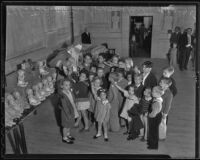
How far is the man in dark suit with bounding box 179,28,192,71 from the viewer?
1.82m

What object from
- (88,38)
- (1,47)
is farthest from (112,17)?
(1,47)

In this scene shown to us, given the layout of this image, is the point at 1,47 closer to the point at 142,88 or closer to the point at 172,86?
the point at 142,88

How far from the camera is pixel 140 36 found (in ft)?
6.08

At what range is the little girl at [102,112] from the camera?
1876 mm

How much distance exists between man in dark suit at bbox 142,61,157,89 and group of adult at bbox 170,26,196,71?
0.23 meters

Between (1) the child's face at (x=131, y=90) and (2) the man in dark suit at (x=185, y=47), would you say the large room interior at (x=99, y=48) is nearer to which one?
(2) the man in dark suit at (x=185, y=47)

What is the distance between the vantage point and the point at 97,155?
1906 millimetres

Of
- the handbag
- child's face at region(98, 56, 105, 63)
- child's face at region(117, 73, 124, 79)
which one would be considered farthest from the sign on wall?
the handbag

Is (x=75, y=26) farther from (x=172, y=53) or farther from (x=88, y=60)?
(x=172, y=53)

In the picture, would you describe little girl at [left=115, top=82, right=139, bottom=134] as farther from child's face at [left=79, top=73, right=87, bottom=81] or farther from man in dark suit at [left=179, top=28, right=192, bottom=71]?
man in dark suit at [left=179, top=28, right=192, bottom=71]

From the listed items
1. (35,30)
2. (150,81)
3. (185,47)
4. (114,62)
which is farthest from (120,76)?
(35,30)

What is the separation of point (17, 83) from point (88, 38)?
2.13ft

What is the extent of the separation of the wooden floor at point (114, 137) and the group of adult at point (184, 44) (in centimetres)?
9

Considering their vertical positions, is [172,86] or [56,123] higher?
[172,86]
